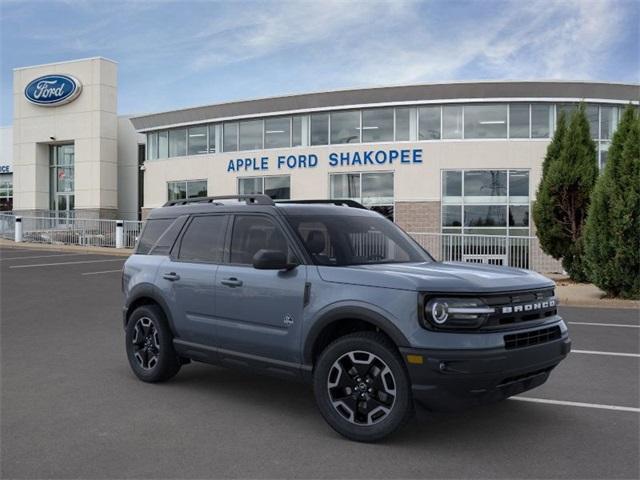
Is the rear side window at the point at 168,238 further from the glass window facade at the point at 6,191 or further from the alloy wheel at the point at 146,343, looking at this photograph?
the glass window facade at the point at 6,191

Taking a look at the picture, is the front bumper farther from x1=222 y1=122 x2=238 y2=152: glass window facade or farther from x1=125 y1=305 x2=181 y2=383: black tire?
x1=222 y1=122 x2=238 y2=152: glass window facade

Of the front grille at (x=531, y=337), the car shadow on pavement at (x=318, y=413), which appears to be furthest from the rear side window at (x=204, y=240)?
the front grille at (x=531, y=337)

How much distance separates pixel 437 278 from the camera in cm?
447

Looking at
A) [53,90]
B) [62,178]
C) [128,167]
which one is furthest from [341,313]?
[62,178]

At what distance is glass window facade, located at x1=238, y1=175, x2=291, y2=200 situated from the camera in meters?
28.0

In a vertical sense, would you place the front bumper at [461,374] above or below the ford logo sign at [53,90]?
below

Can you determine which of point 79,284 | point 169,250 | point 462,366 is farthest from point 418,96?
point 462,366

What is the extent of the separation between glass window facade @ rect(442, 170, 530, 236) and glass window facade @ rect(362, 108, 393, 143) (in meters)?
2.87

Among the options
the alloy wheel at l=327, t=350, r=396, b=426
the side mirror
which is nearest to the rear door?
the side mirror

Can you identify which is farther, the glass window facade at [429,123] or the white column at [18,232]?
the white column at [18,232]

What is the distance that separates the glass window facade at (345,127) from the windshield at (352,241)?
68.1 ft

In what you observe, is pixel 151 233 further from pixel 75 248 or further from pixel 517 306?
pixel 75 248

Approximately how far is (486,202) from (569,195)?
801 centimetres

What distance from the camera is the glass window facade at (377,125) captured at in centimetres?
2583
